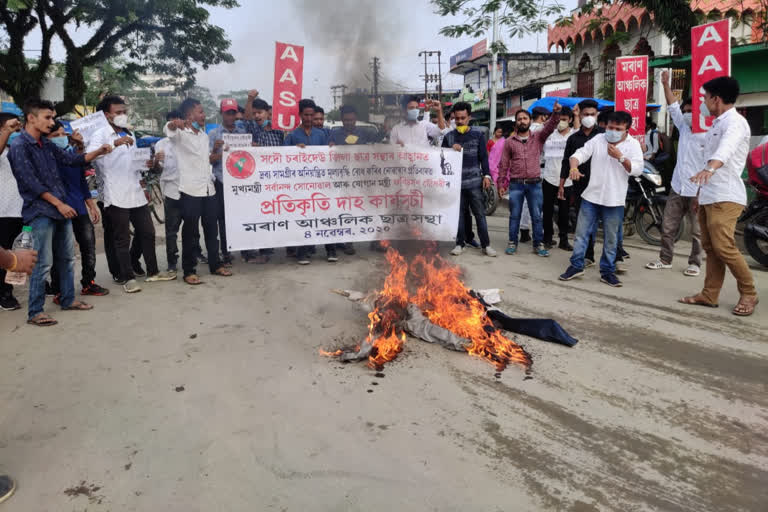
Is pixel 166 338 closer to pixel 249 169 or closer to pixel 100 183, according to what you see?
pixel 100 183

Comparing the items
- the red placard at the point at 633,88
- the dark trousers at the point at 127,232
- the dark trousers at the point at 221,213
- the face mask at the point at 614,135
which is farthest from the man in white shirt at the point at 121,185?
the red placard at the point at 633,88

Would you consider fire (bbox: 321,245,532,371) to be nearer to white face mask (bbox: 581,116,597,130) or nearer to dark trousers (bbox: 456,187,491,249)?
dark trousers (bbox: 456,187,491,249)

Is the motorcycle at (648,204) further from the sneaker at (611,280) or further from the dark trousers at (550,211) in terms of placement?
the sneaker at (611,280)

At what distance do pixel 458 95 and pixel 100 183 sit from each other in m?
34.3

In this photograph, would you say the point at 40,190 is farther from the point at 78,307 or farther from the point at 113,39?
the point at 113,39

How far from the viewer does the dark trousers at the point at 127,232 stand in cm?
550

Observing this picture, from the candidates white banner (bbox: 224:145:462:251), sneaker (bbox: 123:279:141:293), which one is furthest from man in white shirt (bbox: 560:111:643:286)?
sneaker (bbox: 123:279:141:293)

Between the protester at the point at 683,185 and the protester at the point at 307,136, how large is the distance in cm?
416

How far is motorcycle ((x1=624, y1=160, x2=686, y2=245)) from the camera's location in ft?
25.9

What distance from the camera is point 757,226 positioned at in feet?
21.6

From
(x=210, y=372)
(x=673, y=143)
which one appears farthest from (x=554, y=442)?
(x=673, y=143)

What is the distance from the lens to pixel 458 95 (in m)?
37.0

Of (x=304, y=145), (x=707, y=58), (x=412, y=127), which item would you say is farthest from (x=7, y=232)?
(x=707, y=58)

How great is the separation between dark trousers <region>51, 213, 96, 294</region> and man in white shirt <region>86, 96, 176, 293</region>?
0.23m
